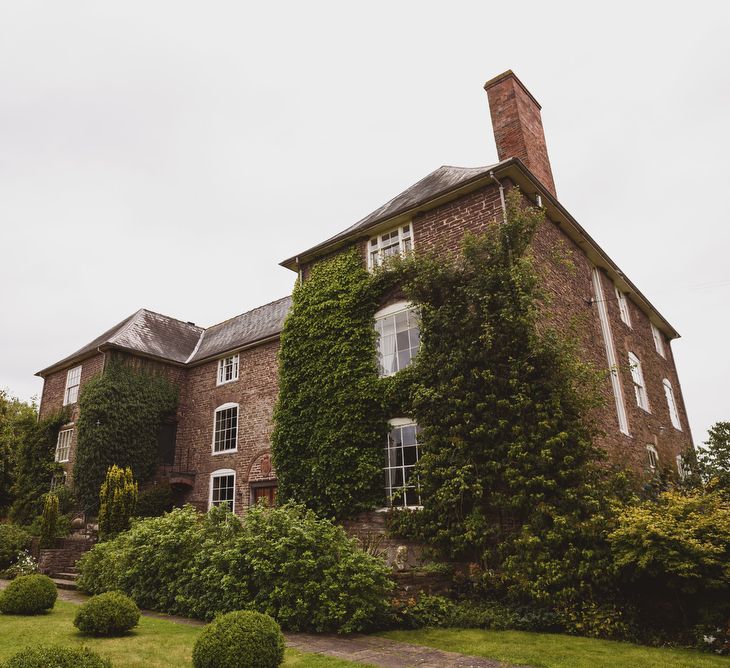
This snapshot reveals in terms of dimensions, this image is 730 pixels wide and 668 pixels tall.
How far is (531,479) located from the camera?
941 centimetres

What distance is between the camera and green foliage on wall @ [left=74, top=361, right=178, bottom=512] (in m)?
19.2

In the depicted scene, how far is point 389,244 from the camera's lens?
14.5 meters

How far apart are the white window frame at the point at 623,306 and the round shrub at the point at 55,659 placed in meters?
17.4

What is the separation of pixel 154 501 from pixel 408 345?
39.1 ft

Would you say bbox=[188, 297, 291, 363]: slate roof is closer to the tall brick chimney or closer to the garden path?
the tall brick chimney

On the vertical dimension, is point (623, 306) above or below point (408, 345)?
above

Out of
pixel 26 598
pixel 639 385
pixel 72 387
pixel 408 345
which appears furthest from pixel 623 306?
pixel 72 387

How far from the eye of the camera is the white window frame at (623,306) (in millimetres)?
17984

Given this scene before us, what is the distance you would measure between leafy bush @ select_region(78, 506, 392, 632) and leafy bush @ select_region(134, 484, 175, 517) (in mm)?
7917

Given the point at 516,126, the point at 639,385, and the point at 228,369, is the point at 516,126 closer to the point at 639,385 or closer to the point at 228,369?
the point at 639,385

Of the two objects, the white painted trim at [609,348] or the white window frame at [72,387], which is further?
the white window frame at [72,387]

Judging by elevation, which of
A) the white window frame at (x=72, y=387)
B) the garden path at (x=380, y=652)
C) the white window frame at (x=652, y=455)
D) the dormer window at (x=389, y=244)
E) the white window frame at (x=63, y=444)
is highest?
the dormer window at (x=389, y=244)

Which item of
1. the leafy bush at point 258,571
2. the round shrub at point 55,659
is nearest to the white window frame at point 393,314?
the leafy bush at point 258,571

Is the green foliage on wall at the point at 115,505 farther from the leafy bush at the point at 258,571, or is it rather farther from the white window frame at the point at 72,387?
the white window frame at the point at 72,387
